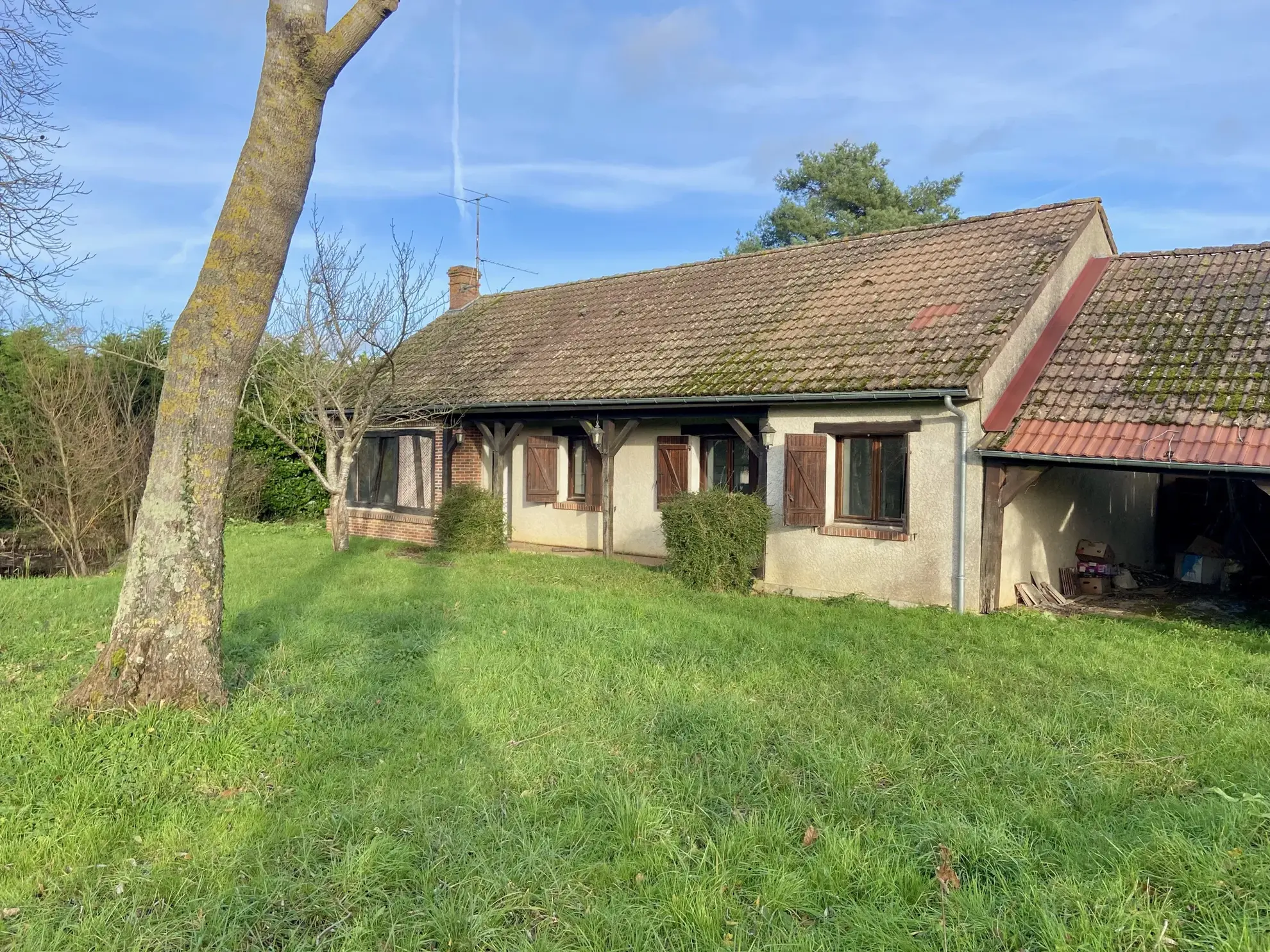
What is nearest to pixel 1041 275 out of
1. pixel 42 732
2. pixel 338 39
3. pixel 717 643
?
pixel 717 643

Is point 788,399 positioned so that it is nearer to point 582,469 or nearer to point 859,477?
→ point 859,477

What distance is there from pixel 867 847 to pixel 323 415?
11.5m

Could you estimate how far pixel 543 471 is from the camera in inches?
554

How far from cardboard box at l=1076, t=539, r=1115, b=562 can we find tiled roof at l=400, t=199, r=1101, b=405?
3648 mm

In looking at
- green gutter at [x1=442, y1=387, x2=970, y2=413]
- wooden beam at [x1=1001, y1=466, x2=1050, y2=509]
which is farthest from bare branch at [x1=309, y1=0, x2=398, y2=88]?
wooden beam at [x1=1001, y1=466, x2=1050, y2=509]

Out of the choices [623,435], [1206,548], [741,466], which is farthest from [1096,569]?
[623,435]

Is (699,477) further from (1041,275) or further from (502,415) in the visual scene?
(1041,275)

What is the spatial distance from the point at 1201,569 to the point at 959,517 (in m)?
4.71

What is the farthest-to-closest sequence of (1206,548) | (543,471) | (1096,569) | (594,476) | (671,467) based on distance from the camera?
(594,476)
(543,471)
(671,467)
(1206,548)
(1096,569)

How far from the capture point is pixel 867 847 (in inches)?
135

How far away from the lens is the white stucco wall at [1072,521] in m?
9.94

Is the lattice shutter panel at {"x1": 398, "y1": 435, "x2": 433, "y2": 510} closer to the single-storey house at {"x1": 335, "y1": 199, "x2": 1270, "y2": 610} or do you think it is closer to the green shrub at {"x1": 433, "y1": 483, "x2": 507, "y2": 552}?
the single-storey house at {"x1": 335, "y1": 199, "x2": 1270, "y2": 610}

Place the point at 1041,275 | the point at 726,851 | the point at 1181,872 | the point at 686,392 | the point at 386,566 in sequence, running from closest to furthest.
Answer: the point at 1181,872
the point at 726,851
the point at 1041,275
the point at 686,392
the point at 386,566

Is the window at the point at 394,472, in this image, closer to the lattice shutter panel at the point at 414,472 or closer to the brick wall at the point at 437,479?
the lattice shutter panel at the point at 414,472
